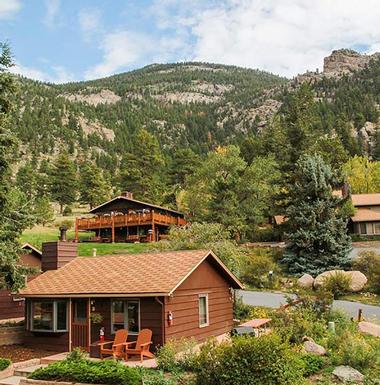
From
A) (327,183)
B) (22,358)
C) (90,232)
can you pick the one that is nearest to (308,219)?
(327,183)

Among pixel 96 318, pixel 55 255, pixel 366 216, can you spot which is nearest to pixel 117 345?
pixel 96 318

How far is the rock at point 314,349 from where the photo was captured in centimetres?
1623

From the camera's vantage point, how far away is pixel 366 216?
4994 centimetres

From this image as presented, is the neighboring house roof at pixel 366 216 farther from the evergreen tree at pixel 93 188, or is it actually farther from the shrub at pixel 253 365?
the evergreen tree at pixel 93 188

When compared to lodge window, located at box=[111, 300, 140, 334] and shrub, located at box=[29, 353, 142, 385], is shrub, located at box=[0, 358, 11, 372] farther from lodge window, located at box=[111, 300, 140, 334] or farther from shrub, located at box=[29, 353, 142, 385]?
lodge window, located at box=[111, 300, 140, 334]

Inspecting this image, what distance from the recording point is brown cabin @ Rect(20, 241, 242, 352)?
18672 millimetres

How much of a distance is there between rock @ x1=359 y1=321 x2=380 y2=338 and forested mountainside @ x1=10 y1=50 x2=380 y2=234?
14.5 metres

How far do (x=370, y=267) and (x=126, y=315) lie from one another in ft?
63.8

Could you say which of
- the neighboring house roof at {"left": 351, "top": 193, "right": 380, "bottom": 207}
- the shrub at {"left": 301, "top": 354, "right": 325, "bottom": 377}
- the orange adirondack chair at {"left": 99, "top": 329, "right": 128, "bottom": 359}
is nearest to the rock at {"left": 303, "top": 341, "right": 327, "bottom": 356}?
the shrub at {"left": 301, "top": 354, "right": 325, "bottom": 377}

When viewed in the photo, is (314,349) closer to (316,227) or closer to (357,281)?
(357,281)

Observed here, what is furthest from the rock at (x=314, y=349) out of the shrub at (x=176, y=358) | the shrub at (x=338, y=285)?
the shrub at (x=338, y=285)

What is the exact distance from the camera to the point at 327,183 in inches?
1519

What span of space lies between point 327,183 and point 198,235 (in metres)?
12.8

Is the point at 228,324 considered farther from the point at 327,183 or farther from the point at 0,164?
the point at 327,183
